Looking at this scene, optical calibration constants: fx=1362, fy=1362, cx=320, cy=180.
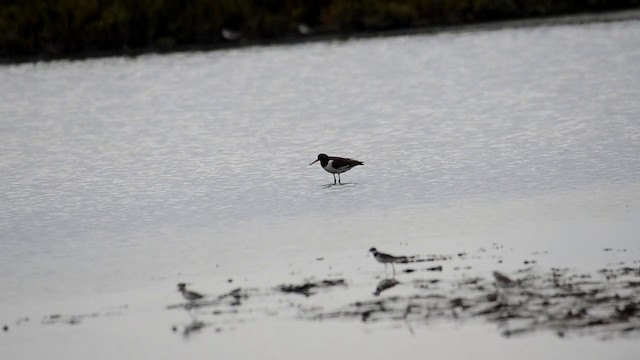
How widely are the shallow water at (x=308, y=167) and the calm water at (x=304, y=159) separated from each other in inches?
1.3

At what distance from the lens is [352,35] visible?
29109 mm

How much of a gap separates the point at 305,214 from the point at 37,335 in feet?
11.5

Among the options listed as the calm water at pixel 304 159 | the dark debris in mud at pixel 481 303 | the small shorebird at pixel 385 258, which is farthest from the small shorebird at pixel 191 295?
the small shorebird at pixel 385 258

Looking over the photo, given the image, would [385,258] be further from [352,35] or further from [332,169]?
[352,35]

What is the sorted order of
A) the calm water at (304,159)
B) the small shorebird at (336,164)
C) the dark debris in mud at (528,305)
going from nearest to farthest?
the dark debris in mud at (528,305)
the calm water at (304,159)
the small shorebird at (336,164)

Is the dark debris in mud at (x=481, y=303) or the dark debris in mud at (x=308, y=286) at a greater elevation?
the dark debris in mud at (x=308, y=286)

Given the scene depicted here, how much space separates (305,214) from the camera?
10492 millimetres

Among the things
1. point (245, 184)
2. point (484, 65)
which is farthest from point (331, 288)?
point (484, 65)

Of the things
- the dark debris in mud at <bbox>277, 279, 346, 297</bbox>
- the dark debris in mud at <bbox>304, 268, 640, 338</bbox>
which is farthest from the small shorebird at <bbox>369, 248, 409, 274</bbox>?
the dark debris in mud at <bbox>304, 268, 640, 338</bbox>

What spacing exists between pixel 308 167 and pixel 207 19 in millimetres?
16277

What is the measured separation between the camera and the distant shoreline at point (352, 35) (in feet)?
92.0

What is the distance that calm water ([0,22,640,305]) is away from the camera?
9227mm

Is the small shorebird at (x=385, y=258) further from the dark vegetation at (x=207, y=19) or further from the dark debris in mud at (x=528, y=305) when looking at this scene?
the dark vegetation at (x=207, y=19)

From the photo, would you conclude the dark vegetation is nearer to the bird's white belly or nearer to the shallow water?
the shallow water
